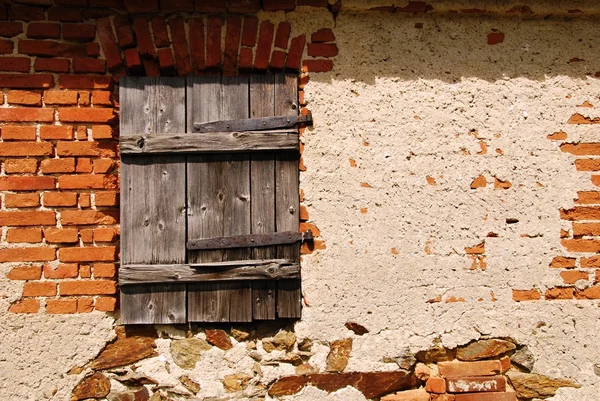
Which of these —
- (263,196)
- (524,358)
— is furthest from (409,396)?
(263,196)

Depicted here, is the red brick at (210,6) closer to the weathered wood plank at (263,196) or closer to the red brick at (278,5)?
the red brick at (278,5)

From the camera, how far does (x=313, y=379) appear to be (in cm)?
246

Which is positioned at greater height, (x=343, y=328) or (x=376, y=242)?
(x=376, y=242)

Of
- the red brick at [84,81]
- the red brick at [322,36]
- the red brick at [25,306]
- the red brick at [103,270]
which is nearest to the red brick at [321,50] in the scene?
the red brick at [322,36]

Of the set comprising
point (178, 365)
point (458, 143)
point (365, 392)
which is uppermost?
point (458, 143)

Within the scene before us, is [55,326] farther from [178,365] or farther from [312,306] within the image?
[312,306]

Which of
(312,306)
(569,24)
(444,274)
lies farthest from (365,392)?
(569,24)

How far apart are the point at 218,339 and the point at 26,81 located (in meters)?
1.71

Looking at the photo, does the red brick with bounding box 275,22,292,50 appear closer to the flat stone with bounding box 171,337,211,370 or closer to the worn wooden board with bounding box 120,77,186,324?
the worn wooden board with bounding box 120,77,186,324

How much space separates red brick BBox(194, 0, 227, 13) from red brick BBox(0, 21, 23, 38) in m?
0.95

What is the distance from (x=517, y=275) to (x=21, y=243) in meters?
2.65

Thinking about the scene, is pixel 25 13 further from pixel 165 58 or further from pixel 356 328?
pixel 356 328

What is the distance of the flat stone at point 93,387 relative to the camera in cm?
243

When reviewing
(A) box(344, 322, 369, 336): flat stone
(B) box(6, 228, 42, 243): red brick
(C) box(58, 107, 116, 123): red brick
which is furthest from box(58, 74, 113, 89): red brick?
(A) box(344, 322, 369, 336): flat stone
